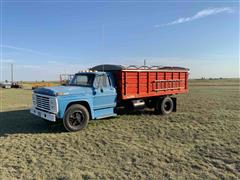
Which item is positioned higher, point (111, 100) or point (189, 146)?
point (111, 100)

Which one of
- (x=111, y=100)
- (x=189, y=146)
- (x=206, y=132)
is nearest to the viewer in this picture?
(x=189, y=146)

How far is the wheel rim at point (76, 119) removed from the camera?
22.5 ft

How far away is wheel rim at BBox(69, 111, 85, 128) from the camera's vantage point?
22.5 ft

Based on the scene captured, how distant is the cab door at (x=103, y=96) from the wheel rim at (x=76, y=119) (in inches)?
25.8

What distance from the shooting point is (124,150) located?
16.6 ft

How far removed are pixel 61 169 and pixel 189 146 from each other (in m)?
3.35

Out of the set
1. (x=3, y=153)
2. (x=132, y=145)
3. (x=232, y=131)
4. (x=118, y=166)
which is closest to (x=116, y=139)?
(x=132, y=145)

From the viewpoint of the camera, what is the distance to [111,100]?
7926 mm

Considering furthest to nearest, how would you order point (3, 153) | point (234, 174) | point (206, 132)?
point (206, 132), point (3, 153), point (234, 174)

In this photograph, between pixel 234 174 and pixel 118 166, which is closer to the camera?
pixel 234 174

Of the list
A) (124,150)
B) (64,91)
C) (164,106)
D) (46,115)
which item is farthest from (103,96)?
(164,106)

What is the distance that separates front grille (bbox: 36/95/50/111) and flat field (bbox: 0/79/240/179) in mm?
850

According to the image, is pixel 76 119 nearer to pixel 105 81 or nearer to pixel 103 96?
pixel 103 96

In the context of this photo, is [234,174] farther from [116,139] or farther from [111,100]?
[111,100]
